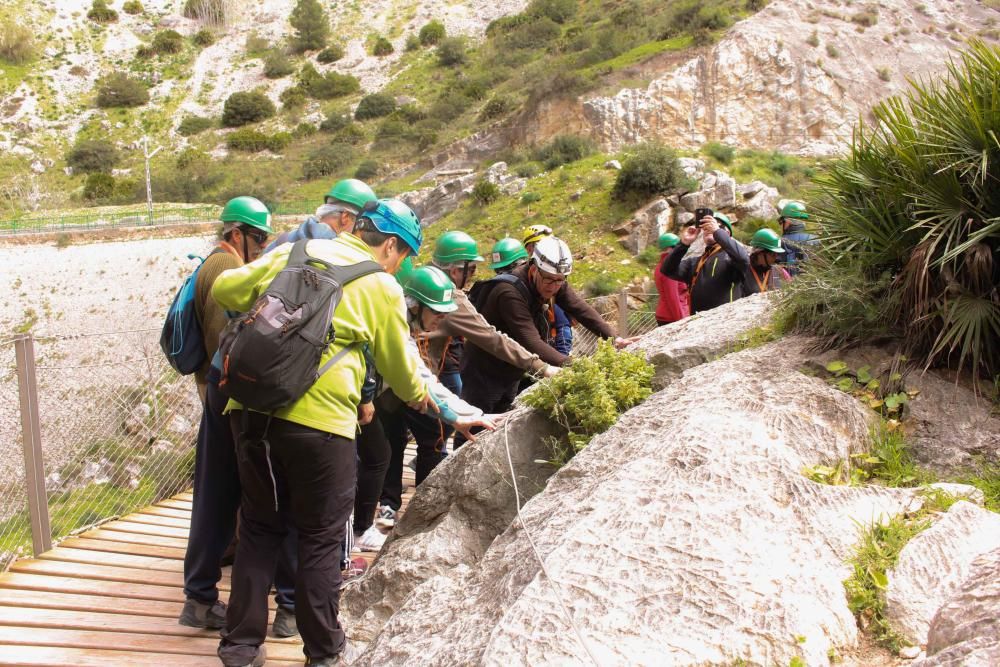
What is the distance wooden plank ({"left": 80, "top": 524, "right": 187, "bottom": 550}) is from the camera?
5.25 metres

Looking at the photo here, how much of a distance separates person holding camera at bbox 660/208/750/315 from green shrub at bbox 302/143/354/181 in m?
49.6

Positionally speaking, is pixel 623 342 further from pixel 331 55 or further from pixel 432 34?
pixel 331 55

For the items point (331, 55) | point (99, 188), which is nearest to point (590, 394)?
point (99, 188)

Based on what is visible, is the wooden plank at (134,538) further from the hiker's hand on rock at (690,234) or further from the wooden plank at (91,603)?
the hiker's hand on rock at (690,234)

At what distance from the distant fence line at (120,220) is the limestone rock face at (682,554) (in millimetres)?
35160

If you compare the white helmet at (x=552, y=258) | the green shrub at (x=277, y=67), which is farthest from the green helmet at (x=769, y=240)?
the green shrub at (x=277, y=67)

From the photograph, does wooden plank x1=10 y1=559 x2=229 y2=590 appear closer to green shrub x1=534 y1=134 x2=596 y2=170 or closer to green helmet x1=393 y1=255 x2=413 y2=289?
green helmet x1=393 y1=255 x2=413 y2=289

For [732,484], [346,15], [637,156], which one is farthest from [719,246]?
[346,15]

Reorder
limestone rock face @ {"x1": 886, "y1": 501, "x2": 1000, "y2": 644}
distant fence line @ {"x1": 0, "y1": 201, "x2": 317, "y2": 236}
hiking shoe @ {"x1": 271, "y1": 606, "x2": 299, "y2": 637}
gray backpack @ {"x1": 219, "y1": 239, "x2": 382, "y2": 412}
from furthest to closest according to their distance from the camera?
distant fence line @ {"x1": 0, "y1": 201, "x2": 317, "y2": 236} < hiking shoe @ {"x1": 271, "y1": 606, "x2": 299, "y2": 637} < gray backpack @ {"x1": 219, "y1": 239, "x2": 382, "y2": 412} < limestone rock face @ {"x1": 886, "y1": 501, "x2": 1000, "y2": 644}

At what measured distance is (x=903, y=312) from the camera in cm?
349

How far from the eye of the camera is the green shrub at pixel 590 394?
148 inches

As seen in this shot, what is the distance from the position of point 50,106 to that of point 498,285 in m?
74.2

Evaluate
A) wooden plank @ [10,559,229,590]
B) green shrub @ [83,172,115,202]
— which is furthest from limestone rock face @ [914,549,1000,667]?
green shrub @ [83,172,115,202]

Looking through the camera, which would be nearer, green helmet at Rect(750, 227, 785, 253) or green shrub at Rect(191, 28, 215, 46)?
green helmet at Rect(750, 227, 785, 253)
